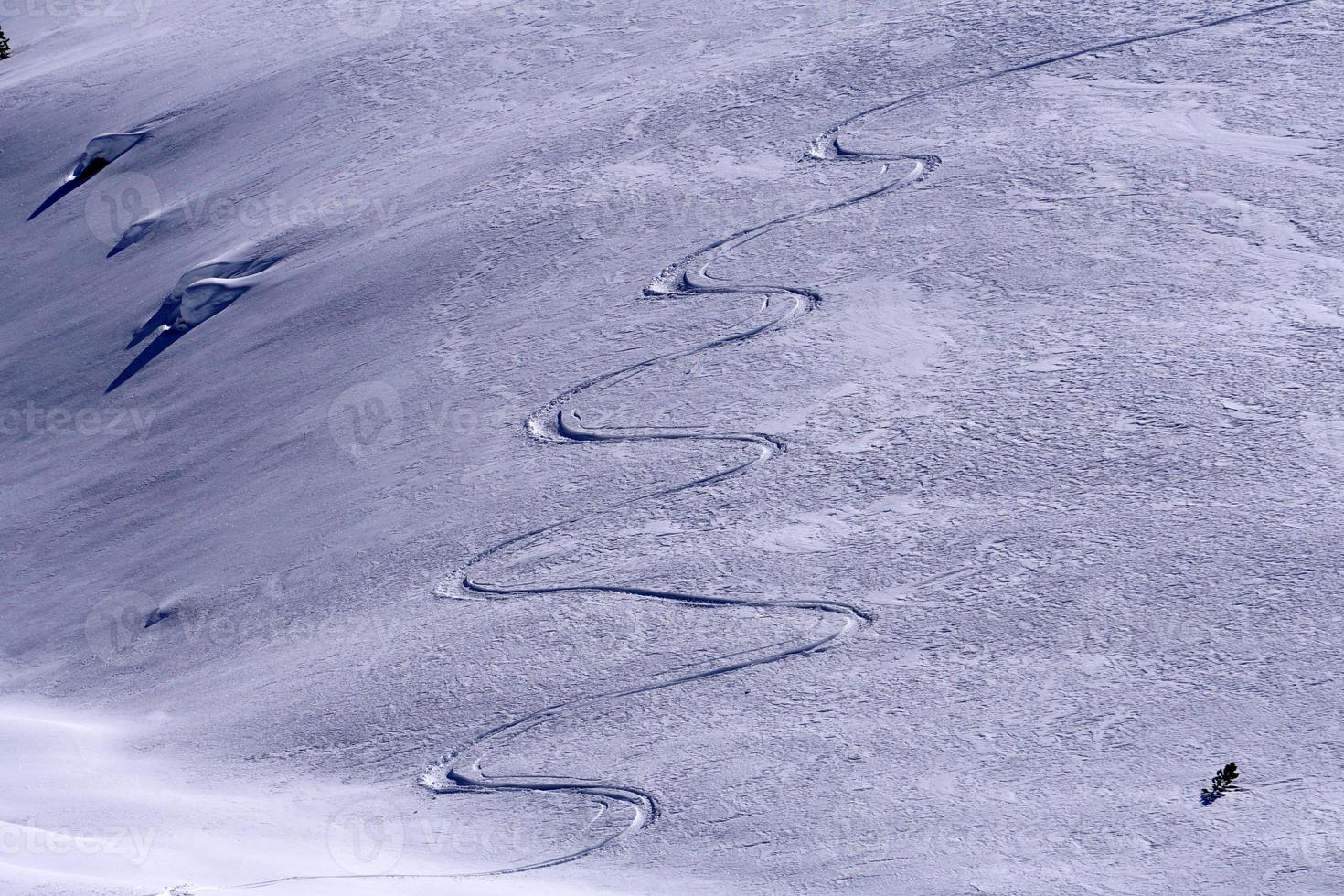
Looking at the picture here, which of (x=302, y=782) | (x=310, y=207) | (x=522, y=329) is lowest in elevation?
(x=302, y=782)

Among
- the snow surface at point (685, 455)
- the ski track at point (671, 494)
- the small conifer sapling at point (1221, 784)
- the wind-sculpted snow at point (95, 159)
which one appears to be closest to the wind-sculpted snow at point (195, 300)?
the snow surface at point (685, 455)

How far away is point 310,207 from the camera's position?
11016 millimetres

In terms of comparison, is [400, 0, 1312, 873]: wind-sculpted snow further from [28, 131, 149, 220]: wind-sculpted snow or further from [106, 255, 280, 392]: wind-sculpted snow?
[28, 131, 149, 220]: wind-sculpted snow

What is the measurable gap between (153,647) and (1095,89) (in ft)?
26.7

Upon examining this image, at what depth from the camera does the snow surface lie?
562 cm

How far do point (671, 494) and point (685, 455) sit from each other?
1.11ft

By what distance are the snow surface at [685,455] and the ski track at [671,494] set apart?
0.03 metres


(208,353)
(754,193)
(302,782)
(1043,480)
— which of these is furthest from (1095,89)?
(302,782)

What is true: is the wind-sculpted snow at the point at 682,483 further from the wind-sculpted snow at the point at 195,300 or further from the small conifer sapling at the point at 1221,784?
the wind-sculpted snow at the point at 195,300

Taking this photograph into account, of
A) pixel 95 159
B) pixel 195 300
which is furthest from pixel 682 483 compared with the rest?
pixel 95 159

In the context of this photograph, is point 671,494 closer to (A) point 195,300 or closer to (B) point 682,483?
(B) point 682,483

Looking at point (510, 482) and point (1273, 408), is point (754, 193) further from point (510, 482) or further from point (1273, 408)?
point (1273, 408)

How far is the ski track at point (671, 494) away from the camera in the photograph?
5969 millimetres

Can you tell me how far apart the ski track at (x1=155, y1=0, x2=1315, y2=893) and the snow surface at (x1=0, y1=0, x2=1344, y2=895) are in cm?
3
